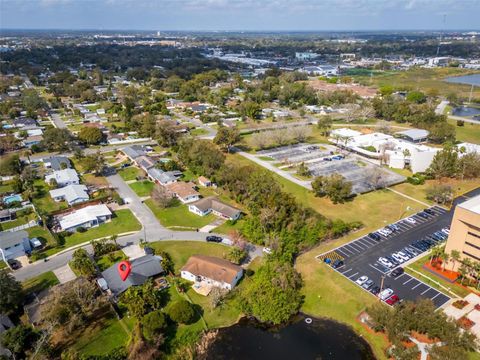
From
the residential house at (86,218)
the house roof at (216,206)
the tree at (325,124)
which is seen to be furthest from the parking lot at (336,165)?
the residential house at (86,218)

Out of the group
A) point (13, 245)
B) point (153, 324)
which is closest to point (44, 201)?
point (13, 245)

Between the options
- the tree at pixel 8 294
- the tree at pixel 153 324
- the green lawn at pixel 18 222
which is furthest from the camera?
the green lawn at pixel 18 222

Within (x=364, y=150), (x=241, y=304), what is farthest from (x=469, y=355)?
(x=364, y=150)

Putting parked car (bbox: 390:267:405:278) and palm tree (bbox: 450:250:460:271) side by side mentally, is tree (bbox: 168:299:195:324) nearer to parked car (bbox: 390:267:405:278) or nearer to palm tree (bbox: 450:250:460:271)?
parked car (bbox: 390:267:405:278)

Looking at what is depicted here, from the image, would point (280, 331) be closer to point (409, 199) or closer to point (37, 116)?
point (409, 199)

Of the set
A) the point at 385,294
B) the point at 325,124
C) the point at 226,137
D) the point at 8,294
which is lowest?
the point at 385,294

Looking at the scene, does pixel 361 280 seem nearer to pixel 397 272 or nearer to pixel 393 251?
pixel 397 272

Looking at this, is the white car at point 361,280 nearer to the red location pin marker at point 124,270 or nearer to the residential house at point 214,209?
the residential house at point 214,209
